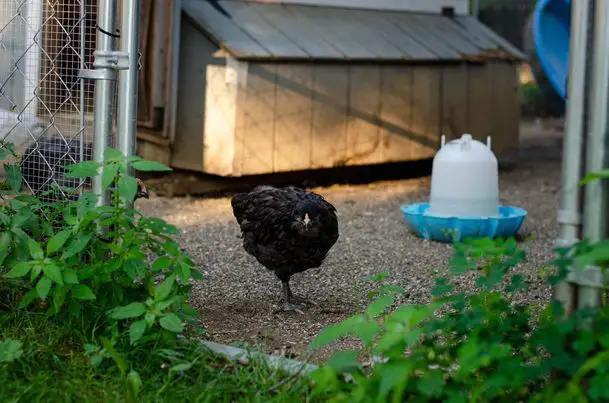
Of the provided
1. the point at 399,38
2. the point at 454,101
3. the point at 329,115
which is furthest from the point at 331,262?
the point at 454,101

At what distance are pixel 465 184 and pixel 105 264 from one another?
3.30 m

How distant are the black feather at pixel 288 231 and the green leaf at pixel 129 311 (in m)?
1.12

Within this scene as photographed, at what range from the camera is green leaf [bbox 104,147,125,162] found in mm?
3312

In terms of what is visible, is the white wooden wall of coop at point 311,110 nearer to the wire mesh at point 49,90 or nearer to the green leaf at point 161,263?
the wire mesh at point 49,90

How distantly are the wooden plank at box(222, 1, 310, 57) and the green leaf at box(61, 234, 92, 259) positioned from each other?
418cm

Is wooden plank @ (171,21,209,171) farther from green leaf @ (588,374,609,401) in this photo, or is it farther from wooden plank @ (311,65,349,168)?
green leaf @ (588,374,609,401)

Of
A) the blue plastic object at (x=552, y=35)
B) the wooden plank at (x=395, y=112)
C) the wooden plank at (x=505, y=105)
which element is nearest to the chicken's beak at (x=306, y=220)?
the wooden plank at (x=395, y=112)

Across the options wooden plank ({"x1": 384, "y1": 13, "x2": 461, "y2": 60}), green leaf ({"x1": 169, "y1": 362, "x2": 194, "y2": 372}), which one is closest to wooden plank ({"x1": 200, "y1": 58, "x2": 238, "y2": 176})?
wooden plank ({"x1": 384, "y1": 13, "x2": 461, "y2": 60})

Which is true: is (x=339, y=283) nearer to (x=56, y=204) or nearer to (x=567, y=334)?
(x=56, y=204)

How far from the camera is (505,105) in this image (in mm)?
9641

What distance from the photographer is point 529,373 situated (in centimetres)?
253

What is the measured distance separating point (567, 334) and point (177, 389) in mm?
1212

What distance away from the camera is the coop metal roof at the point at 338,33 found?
7355 millimetres

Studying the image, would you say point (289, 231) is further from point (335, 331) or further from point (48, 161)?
Answer: point (335, 331)
